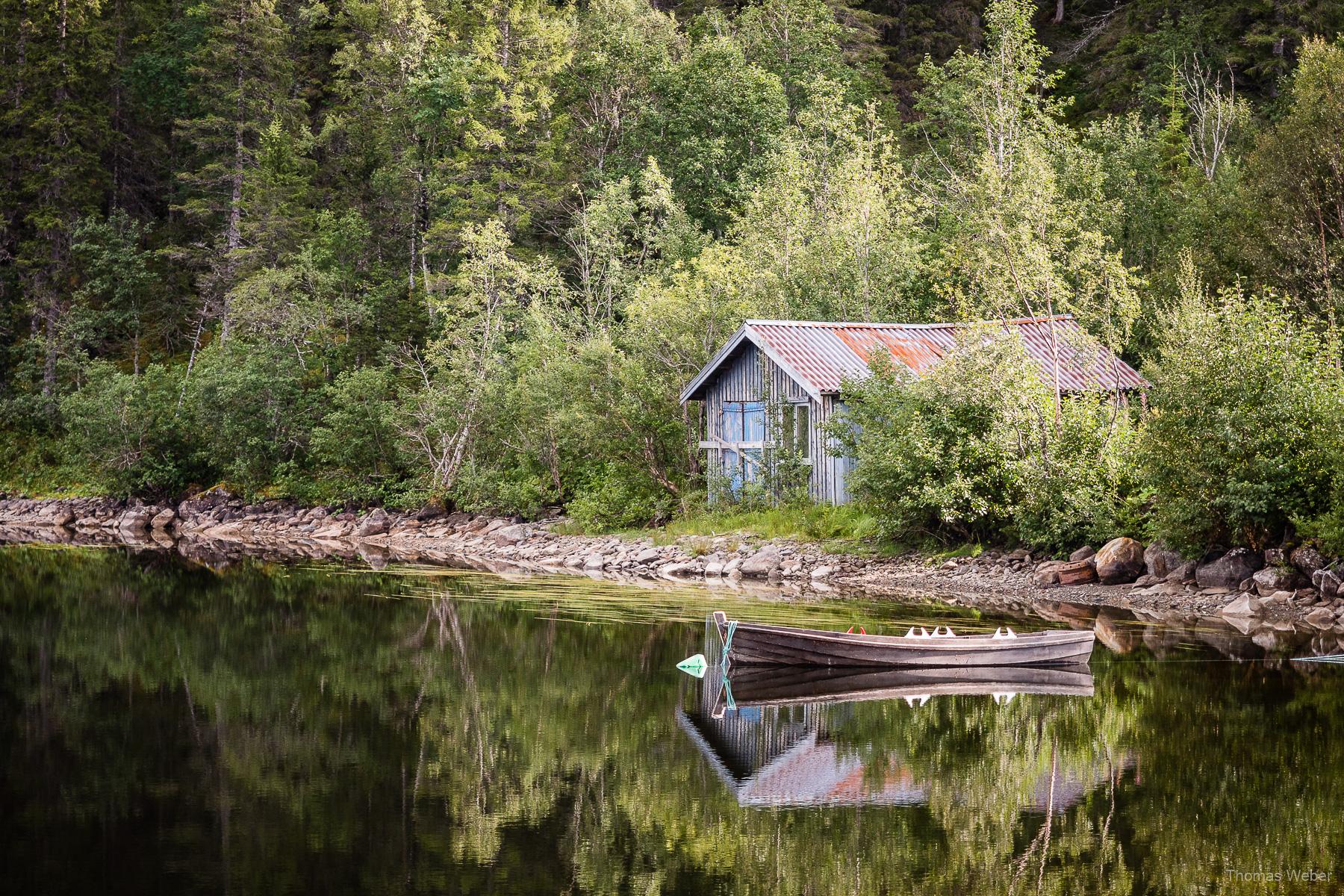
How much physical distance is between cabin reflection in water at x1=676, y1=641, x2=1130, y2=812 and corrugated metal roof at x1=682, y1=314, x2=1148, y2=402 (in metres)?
14.3

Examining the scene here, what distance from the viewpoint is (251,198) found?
58.0 meters

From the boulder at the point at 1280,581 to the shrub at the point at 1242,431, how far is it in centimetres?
100

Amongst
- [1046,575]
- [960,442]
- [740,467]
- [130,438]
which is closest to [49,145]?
[130,438]

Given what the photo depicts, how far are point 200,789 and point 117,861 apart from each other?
2.37 metres

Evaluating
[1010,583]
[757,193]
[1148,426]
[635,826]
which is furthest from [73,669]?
[757,193]

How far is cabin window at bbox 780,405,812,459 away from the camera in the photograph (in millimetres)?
34281

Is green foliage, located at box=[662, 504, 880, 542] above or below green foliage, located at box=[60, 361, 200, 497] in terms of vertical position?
below

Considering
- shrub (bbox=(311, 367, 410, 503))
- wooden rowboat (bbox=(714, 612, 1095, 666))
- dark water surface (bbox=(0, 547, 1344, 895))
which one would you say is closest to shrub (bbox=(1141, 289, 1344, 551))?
dark water surface (bbox=(0, 547, 1344, 895))

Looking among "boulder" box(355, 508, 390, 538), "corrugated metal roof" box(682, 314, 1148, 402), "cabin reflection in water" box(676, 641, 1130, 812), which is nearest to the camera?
"cabin reflection in water" box(676, 641, 1130, 812)

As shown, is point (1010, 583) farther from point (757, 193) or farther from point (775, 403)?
point (757, 193)

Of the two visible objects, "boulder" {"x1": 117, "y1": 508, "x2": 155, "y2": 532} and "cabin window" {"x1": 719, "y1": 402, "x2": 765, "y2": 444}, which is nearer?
"cabin window" {"x1": 719, "y1": 402, "x2": 765, "y2": 444}

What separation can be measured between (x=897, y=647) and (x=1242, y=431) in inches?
403

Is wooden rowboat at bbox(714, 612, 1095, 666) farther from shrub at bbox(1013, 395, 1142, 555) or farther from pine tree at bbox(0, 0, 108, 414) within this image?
pine tree at bbox(0, 0, 108, 414)

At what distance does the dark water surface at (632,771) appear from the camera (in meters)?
10.8
